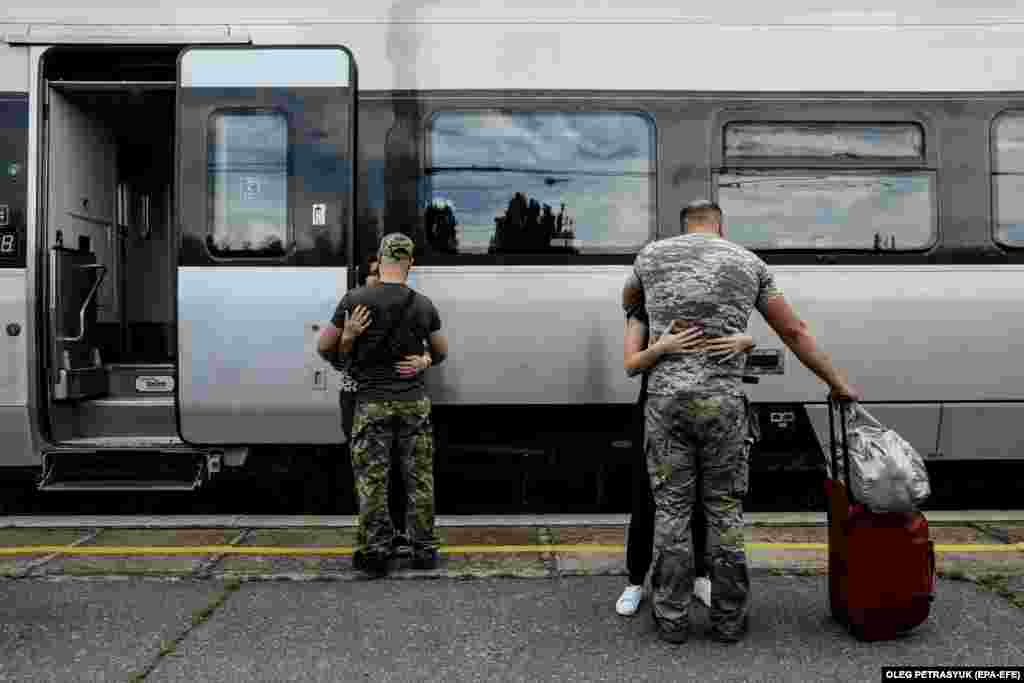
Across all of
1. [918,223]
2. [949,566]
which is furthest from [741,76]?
[949,566]

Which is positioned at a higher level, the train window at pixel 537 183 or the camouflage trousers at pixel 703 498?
the train window at pixel 537 183

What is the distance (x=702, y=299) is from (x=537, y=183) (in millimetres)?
2312

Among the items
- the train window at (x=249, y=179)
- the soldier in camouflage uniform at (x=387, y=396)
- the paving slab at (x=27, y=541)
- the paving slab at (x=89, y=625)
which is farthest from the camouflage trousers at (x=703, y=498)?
the paving slab at (x=27, y=541)

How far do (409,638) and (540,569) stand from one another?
1032 millimetres

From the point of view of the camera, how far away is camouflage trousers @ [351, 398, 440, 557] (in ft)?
15.4

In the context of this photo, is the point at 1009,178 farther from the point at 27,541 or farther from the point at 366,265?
the point at 27,541

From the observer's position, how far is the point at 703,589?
421 centimetres

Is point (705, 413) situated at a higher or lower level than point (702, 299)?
lower

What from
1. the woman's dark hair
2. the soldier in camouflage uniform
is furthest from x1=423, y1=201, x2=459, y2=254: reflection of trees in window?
the soldier in camouflage uniform

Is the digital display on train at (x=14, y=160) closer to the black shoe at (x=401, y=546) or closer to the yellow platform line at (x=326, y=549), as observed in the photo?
the yellow platform line at (x=326, y=549)

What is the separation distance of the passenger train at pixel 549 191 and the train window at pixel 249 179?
14mm

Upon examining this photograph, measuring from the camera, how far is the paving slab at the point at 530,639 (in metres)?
3.52

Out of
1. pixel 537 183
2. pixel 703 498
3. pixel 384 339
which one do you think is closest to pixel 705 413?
pixel 703 498

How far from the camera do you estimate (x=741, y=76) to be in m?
5.88
